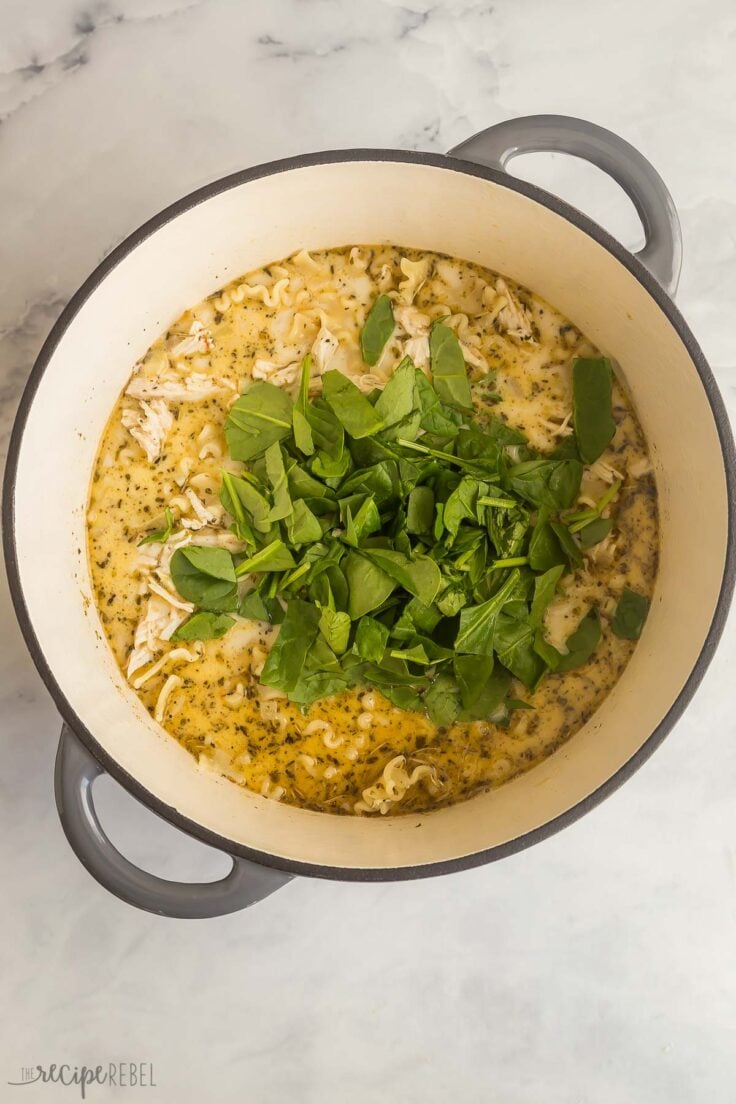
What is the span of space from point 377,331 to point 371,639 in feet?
1.47

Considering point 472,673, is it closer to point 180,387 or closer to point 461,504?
point 461,504

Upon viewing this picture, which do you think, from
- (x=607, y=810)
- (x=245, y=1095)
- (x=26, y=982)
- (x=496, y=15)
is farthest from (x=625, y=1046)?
(x=496, y=15)

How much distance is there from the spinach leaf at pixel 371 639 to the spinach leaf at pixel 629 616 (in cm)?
35

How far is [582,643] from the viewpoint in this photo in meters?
1.36

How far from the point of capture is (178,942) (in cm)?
154

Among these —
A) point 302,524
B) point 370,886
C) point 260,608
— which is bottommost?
point 370,886

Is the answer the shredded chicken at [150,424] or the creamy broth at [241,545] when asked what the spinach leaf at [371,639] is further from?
the shredded chicken at [150,424]

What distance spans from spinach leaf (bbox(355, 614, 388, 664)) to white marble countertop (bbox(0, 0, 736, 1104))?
1.55 feet

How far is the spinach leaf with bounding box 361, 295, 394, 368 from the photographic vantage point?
1.35m

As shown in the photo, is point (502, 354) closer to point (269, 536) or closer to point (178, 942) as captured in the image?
point (269, 536)

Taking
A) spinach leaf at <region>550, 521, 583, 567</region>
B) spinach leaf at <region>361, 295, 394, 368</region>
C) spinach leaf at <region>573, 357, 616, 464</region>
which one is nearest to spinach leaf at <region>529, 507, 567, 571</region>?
spinach leaf at <region>550, 521, 583, 567</region>

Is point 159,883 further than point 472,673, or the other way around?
point 472,673

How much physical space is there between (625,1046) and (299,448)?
3.76 feet

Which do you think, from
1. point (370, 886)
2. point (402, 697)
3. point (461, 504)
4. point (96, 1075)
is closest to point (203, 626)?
point (402, 697)
